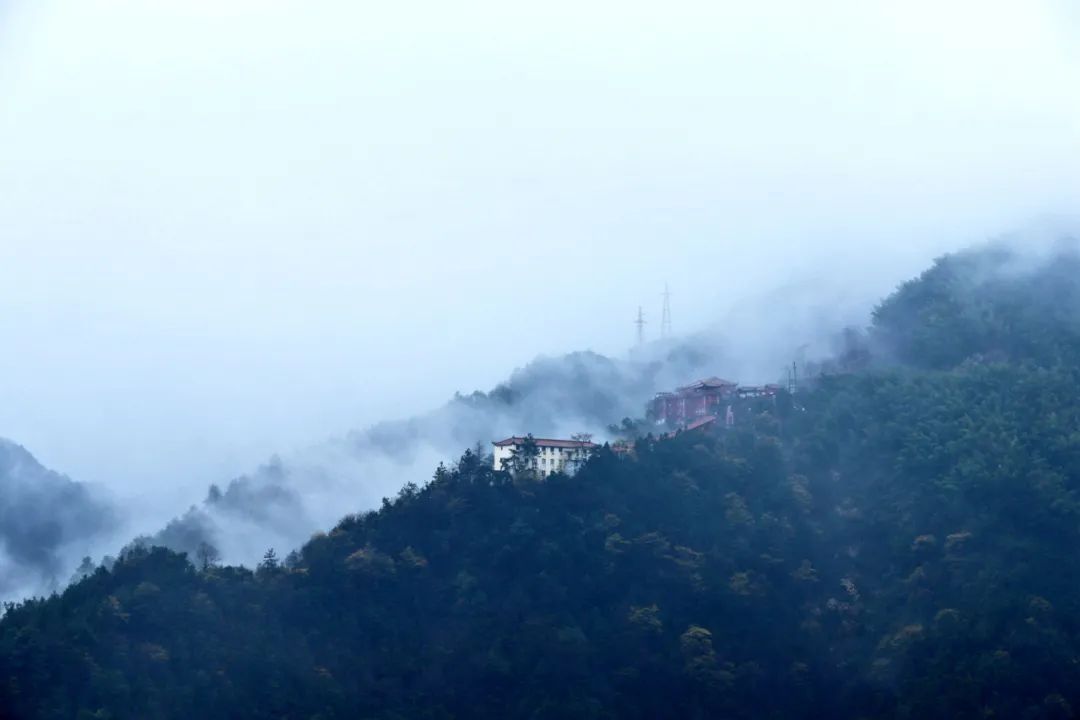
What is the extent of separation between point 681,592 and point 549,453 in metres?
9.46

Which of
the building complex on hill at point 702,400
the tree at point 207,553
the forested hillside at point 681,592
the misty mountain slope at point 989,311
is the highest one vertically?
the misty mountain slope at point 989,311

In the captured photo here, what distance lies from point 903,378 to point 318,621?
19.4 metres

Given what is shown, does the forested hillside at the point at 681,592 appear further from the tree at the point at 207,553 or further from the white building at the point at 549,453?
the tree at the point at 207,553

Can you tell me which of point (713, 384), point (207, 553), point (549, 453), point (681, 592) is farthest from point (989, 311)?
point (207, 553)

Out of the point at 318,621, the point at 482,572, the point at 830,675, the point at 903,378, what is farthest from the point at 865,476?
the point at 318,621

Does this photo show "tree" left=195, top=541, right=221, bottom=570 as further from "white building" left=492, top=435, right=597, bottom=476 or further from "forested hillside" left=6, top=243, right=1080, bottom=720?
"white building" left=492, top=435, right=597, bottom=476

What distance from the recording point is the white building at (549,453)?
156 feet

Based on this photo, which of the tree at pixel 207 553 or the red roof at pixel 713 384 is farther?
the red roof at pixel 713 384

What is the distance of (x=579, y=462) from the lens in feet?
157

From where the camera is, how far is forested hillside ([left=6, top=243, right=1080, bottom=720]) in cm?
3638

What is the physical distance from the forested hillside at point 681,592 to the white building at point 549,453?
5.15 feet

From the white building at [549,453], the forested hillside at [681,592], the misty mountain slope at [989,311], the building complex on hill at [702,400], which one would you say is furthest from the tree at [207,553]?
the misty mountain slope at [989,311]

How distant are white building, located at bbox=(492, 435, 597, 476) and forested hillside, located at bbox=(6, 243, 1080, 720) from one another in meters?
1.57

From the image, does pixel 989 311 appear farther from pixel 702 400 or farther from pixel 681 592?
pixel 681 592
